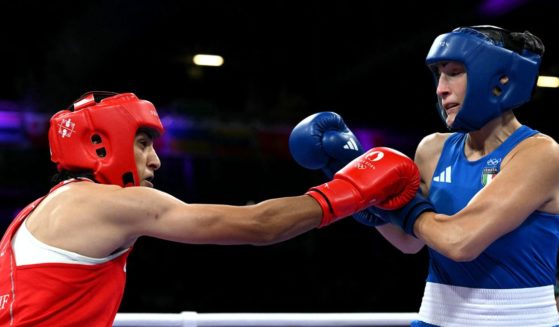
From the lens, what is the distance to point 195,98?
7742mm

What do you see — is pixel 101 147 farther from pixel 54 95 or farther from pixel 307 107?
pixel 307 107

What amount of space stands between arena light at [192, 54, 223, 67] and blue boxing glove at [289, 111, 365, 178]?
5528mm

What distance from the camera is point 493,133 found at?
2.08 m

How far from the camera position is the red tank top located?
1792 mm

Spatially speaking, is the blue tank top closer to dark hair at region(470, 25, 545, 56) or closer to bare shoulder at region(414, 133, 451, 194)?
bare shoulder at region(414, 133, 451, 194)

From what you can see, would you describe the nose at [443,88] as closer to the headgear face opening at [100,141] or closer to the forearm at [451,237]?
the forearm at [451,237]

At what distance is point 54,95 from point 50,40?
0.57 m

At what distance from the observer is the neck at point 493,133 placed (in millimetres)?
2070

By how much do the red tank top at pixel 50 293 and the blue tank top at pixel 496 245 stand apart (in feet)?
3.24

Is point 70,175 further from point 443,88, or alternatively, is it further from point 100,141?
point 443,88

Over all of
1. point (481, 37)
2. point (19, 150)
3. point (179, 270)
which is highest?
point (481, 37)

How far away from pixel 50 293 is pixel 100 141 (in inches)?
18.3

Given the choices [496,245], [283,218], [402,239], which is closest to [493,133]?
[496,245]

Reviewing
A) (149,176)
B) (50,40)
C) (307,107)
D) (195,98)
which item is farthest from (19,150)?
(149,176)
